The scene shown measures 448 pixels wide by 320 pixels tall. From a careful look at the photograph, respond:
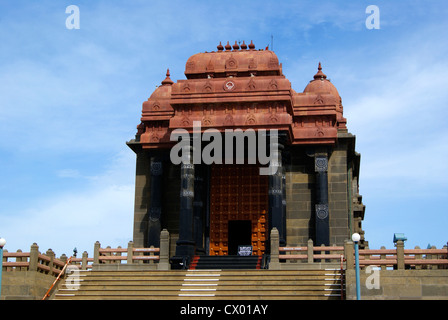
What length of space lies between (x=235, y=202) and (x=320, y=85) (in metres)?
8.36

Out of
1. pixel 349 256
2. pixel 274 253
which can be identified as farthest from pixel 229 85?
pixel 349 256

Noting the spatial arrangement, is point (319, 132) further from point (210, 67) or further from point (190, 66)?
point (190, 66)

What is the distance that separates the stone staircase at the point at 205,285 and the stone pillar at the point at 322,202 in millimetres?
6223

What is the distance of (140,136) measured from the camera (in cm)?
3934

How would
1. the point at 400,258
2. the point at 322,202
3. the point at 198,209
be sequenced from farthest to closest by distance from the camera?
1. the point at 198,209
2. the point at 322,202
3. the point at 400,258

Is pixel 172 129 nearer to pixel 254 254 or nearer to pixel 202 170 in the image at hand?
pixel 202 170

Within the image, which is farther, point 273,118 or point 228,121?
point 228,121

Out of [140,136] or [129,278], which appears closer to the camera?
[129,278]

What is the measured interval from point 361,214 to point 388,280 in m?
17.8

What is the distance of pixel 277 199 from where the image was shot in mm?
34281

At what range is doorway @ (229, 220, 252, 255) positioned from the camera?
38.7m

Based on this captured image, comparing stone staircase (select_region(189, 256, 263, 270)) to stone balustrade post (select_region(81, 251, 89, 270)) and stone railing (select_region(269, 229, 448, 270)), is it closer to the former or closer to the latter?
stone railing (select_region(269, 229, 448, 270))
